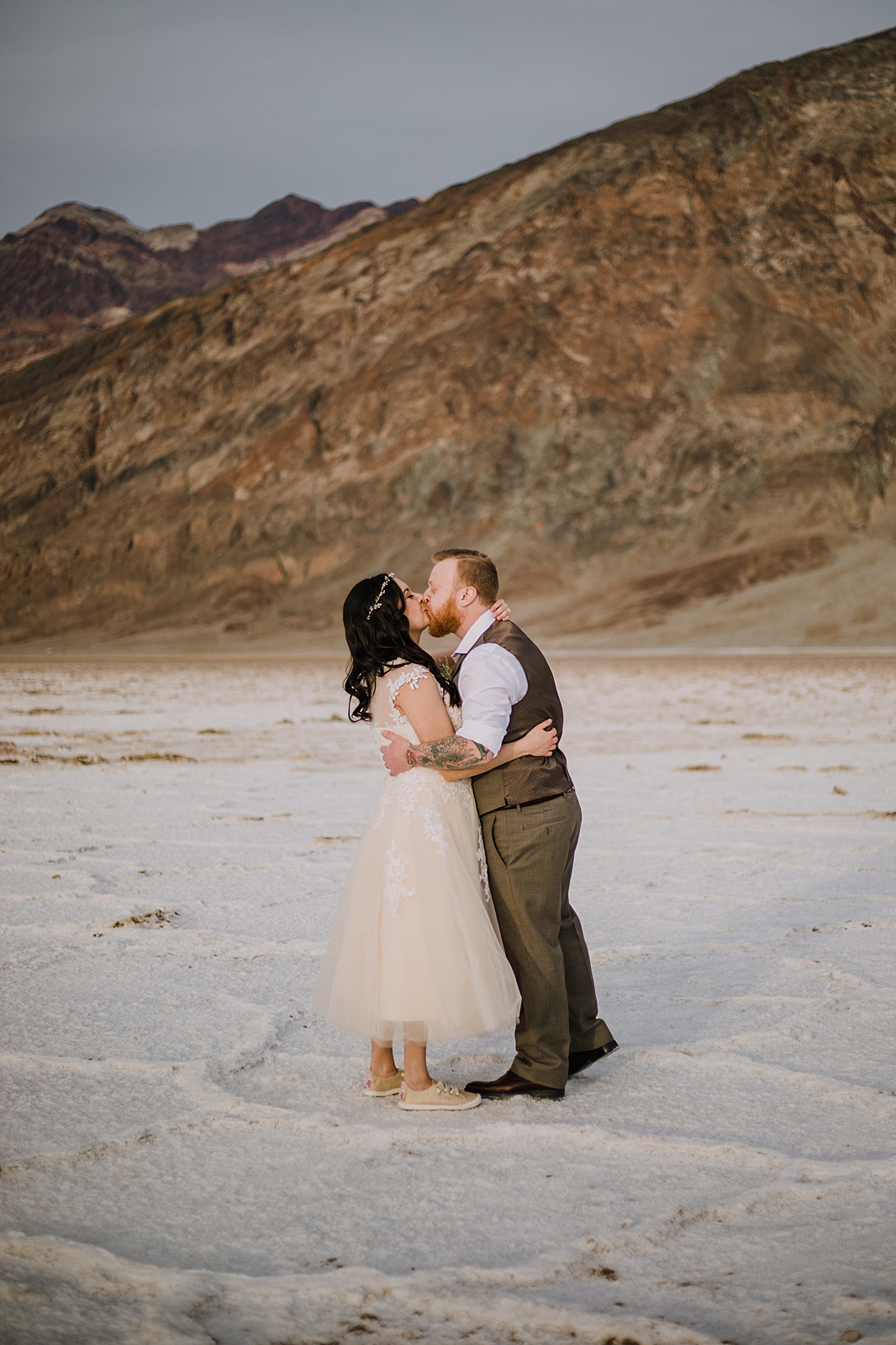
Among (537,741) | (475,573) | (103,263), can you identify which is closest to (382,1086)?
(537,741)

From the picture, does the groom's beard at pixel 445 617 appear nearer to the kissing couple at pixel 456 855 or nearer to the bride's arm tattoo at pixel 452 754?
the kissing couple at pixel 456 855

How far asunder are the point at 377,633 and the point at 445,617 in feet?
0.75

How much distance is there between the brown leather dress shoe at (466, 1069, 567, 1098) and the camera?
3473 millimetres

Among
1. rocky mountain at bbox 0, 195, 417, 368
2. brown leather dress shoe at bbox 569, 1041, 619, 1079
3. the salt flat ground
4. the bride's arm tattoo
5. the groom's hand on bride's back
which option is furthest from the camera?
rocky mountain at bbox 0, 195, 417, 368

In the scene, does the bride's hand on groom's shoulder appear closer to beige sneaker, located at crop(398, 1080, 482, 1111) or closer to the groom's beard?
the groom's beard

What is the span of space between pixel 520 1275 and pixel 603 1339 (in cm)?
27

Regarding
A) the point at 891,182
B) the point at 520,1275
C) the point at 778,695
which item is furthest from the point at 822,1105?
the point at 891,182

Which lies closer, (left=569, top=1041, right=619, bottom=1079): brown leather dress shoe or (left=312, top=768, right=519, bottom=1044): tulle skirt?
(left=312, top=768, right=519, bottom=1044): tulle skirt

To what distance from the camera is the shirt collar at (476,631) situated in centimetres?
349

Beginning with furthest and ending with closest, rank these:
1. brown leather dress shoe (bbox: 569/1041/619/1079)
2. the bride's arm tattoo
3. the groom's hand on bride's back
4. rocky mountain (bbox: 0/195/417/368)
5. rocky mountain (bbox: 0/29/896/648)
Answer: rocky mountain (bbox: 0/195/417/368), rocky mountain (bbox: 0/29/896/648), brown leather dress shoe (bbox: 569/1041/619/1079), the groom's hand on bride's back, the bride's arm tattoo

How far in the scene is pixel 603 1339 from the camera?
89.0 inches

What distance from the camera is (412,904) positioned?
3.36m

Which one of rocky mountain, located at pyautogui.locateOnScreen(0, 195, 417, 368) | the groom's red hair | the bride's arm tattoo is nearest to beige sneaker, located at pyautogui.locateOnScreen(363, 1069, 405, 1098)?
the bride's arm tattoo

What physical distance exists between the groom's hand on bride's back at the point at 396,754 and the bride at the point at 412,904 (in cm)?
4
